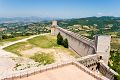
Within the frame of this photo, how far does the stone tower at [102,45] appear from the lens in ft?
83.4

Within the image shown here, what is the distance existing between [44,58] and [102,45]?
26.1 ft

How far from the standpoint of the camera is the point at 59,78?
1659cm

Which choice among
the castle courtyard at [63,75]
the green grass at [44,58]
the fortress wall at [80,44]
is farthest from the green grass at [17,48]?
the castle courtyard at [63,75]

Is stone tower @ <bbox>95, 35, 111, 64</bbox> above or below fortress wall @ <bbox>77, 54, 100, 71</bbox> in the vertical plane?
above

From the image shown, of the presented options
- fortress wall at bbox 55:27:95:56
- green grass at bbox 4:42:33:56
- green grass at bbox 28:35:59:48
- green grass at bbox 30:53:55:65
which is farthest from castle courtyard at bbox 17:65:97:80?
green grass at bbox 28:35:59:48

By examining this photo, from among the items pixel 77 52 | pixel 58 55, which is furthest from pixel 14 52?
pixel 77 52

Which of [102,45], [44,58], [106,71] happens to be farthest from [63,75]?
[44,58]

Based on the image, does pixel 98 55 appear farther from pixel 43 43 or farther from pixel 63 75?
pixel 43 43

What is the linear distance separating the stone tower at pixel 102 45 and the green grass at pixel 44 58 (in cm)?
605

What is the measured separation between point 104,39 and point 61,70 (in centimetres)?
903

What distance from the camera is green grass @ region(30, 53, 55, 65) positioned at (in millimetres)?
27469

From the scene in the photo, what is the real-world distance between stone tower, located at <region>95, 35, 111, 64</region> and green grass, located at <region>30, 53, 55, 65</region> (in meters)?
6.05

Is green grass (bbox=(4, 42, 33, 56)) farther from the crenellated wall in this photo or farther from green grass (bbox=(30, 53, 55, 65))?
the crenellated wall

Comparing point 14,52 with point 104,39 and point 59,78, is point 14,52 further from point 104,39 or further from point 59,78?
point 59,78
